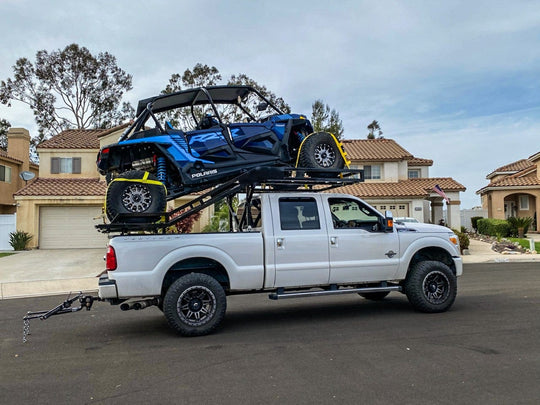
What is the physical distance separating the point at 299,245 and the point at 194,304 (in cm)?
174

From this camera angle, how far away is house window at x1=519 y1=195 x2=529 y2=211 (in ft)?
113

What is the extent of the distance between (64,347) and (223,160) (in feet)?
11.4

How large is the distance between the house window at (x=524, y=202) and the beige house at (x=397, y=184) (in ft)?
21.0

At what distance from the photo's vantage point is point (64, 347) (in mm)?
6328

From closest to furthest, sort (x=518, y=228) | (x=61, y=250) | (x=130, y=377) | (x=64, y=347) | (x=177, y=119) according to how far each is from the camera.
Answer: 1. (x=130, y=377)
2. (x=64, y=347)
3. (x=61, y=250)
4. (x=518, y=228)
5. (x=177, y=119)

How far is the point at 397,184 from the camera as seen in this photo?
91.7 feet

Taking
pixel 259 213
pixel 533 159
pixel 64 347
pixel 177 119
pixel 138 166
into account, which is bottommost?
pixel 64 347

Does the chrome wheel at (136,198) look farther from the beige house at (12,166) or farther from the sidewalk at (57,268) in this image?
the beige house at (12,166)

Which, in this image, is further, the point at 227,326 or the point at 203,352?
the point at 227,326

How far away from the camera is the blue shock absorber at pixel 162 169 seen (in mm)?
7293

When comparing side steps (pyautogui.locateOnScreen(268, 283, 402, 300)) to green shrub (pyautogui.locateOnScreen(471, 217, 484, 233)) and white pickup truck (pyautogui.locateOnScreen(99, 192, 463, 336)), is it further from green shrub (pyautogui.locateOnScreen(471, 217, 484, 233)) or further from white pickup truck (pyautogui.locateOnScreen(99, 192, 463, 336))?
green shrub (pyautogui.locateOnScreen(471, 217, 484, 233))

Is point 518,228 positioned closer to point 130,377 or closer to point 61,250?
point 61,250

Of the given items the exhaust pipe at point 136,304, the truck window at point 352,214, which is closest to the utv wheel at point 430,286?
the truck window at point 352,214

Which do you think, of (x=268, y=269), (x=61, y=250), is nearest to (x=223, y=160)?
(x=268, y=269)
